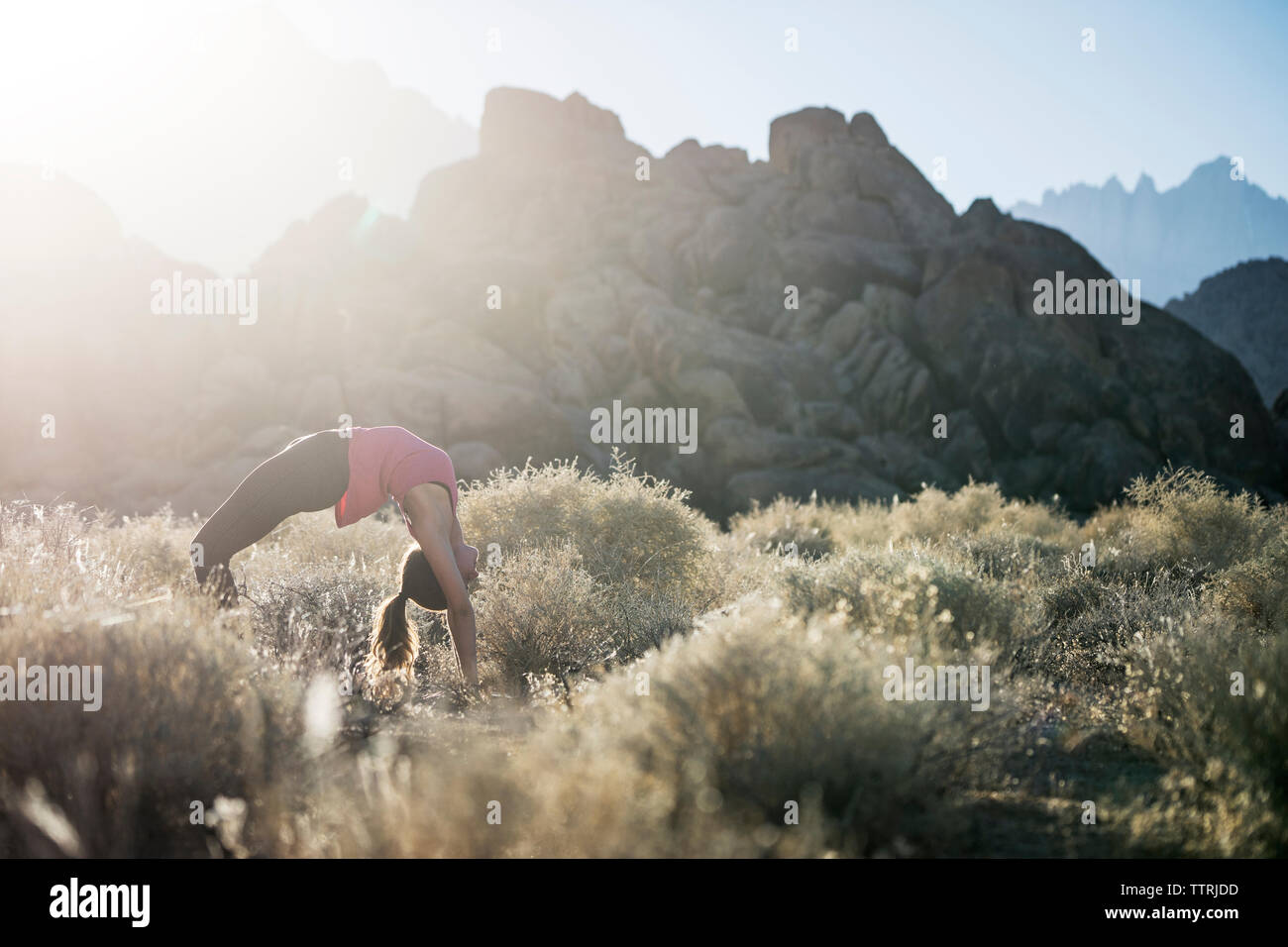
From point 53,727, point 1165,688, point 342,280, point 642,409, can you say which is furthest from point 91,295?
point 1165,688

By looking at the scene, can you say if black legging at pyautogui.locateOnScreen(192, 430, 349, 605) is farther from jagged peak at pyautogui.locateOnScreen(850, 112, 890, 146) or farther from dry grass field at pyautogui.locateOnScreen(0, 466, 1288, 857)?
jagged peak at pyautogui.locateOnScreen(850, 112, 890, 146)

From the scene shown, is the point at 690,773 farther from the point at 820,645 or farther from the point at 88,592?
the point at 88,592

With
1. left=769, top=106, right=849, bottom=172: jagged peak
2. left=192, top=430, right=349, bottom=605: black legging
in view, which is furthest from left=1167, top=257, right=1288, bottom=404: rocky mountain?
left=192, top=430, right=349, bottom=605: black legging

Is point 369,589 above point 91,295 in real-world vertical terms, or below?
below

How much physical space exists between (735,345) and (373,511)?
116ft

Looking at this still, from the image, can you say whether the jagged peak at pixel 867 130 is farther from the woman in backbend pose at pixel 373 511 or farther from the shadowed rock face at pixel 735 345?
the woman in backbend pose at pixel 373 511

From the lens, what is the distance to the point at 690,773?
2705 mm

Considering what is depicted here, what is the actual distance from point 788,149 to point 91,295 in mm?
46318

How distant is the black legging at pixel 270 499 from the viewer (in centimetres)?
484

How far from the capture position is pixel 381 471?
5.01 metres

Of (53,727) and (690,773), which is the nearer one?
(690,773)

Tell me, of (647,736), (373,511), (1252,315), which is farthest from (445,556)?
(1252,315)

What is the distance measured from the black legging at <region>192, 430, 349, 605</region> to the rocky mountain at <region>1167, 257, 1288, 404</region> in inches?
3352

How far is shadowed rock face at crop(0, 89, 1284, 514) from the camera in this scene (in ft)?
108
